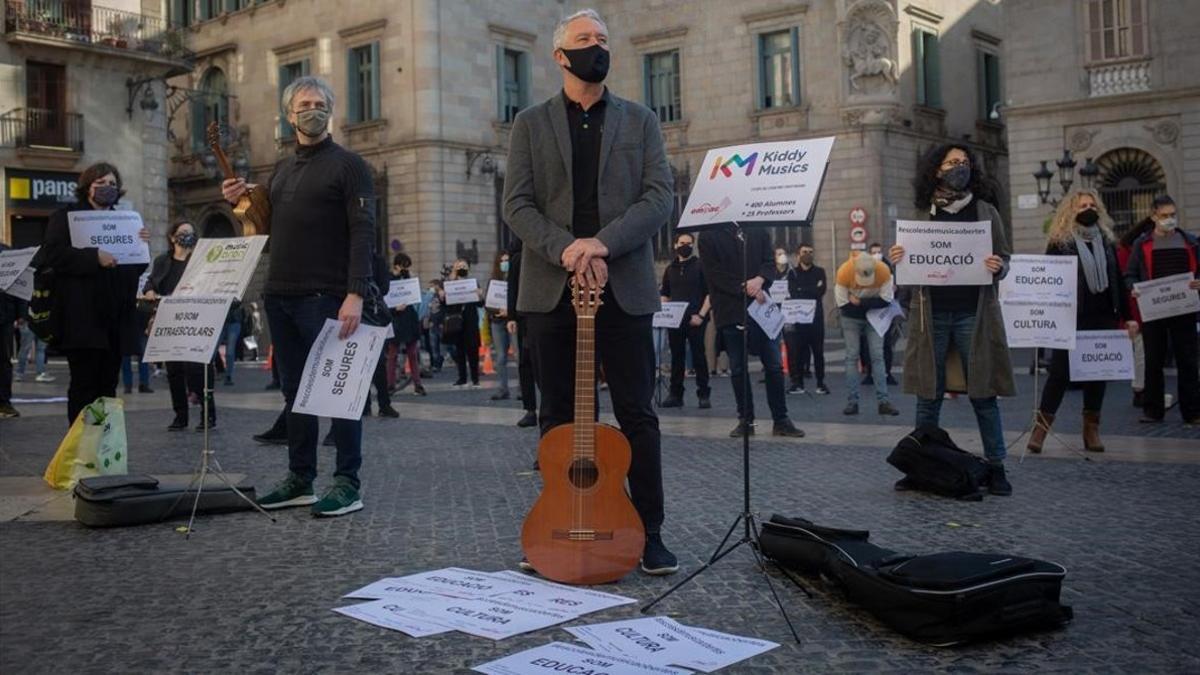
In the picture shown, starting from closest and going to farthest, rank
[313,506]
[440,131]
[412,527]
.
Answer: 1. [412,527]
2. [313,506]
3. [440,131]

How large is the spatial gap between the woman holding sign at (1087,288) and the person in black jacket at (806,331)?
6.44 metres

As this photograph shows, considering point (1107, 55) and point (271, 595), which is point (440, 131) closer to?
point (1107, 55)

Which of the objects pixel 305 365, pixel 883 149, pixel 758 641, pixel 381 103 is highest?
pixel 381 103

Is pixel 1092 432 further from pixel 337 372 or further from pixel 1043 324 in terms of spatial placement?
pixel 337 372

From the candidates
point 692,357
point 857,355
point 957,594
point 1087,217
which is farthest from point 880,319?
point 957,594

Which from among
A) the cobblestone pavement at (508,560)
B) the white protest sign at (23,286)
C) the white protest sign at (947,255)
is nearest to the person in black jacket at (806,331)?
the cobblestone pavement at (508,560)

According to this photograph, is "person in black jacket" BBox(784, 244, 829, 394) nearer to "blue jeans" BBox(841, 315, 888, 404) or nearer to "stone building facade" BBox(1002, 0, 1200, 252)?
"blue jeans" BBox(841, 315, 888, 404)

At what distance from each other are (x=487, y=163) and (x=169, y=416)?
22.9 metres

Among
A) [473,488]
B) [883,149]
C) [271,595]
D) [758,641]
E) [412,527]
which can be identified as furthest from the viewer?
[883,149]

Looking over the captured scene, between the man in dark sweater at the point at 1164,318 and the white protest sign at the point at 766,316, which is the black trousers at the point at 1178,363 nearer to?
the man in dark sweater at the point at 1164,318

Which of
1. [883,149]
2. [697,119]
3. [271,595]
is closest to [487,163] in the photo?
[697,119]

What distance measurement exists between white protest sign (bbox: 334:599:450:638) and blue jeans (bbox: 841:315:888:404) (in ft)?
28.9

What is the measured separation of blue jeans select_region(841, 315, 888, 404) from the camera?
12.4m

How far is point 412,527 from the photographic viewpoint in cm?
597
